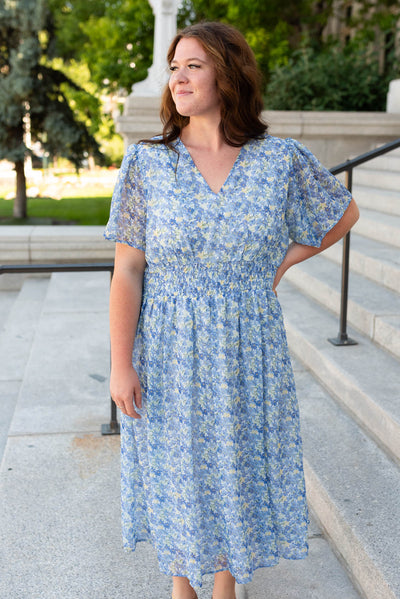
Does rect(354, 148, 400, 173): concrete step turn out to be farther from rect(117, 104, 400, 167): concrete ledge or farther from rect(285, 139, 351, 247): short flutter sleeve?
rect(285, 139, 351, 247): short flutter sleeve

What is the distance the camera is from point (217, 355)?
194 cm

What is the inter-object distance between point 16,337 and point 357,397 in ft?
11.3

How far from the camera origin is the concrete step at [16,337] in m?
4.37

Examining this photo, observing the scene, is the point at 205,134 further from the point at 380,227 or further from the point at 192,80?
the point at 380,227

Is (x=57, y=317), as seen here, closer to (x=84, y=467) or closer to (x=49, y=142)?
(x=84, y=467)

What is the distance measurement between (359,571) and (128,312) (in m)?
1.31

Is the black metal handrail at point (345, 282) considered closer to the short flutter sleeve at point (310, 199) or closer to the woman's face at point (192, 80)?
the short flutter sleeve at point (310, 199)

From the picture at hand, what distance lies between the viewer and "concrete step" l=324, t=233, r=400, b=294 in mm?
4527

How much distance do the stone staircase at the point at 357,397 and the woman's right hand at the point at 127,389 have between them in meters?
1.03

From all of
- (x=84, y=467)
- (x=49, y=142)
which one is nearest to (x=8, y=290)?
(x=84, y=467)

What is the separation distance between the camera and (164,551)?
2.13m

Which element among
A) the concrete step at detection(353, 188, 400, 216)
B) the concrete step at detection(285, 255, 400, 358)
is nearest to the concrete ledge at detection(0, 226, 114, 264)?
the concrete step at detection(285, 255, 400, 358)

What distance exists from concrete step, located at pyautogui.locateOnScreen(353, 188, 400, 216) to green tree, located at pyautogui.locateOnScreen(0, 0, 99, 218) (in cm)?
897

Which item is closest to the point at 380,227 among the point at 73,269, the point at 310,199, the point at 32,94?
the point at 73,269
